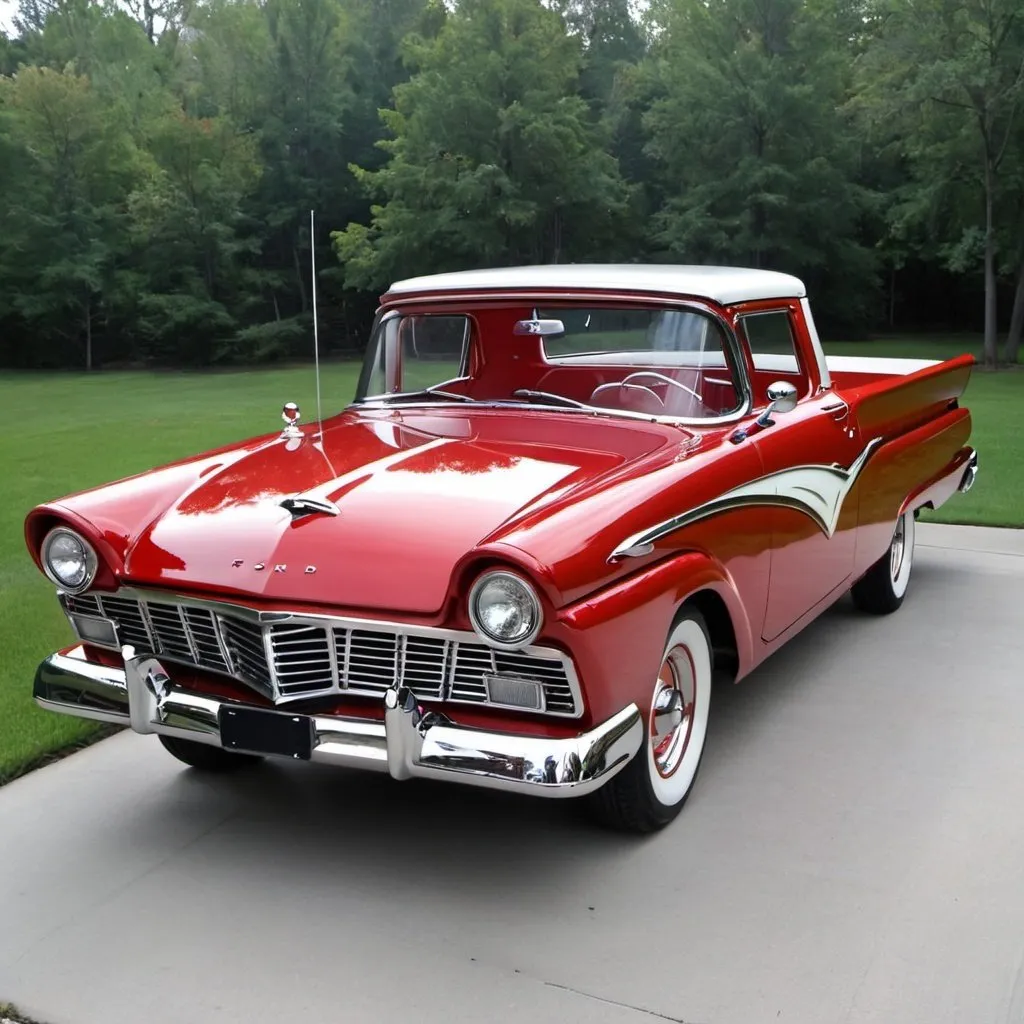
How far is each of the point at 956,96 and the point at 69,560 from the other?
21.9 m

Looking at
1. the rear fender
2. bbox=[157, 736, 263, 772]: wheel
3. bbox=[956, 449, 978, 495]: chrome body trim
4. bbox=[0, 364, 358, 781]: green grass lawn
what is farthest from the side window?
bbox=[0, 364, 358, 781]: green grass lawn

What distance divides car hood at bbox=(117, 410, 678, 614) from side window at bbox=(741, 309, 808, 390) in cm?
66

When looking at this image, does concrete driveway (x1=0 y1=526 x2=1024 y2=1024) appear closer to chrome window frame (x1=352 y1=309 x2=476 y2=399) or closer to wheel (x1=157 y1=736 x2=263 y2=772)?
wheel (x1=157 y1=736 x2=263 y2=772)

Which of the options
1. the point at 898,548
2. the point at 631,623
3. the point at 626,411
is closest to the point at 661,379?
the point at 626,411

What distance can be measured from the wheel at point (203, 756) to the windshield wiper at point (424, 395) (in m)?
1.53

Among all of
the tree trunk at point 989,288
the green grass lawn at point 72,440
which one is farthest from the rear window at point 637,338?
the tree trunk at point 989,288

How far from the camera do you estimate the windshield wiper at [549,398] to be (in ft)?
14.1

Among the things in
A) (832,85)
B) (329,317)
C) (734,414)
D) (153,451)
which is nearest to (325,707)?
(734,414)

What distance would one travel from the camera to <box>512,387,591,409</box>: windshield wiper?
169 inches

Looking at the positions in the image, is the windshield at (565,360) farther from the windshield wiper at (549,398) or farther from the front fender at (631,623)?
the front fender at (631,623)

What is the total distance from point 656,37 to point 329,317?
15.2 meters

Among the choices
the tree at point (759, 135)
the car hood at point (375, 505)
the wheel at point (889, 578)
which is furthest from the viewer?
the tree at point (759, 135)

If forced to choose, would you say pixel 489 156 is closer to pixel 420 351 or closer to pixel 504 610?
pixel 420 351

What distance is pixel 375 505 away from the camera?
11.2 ft
